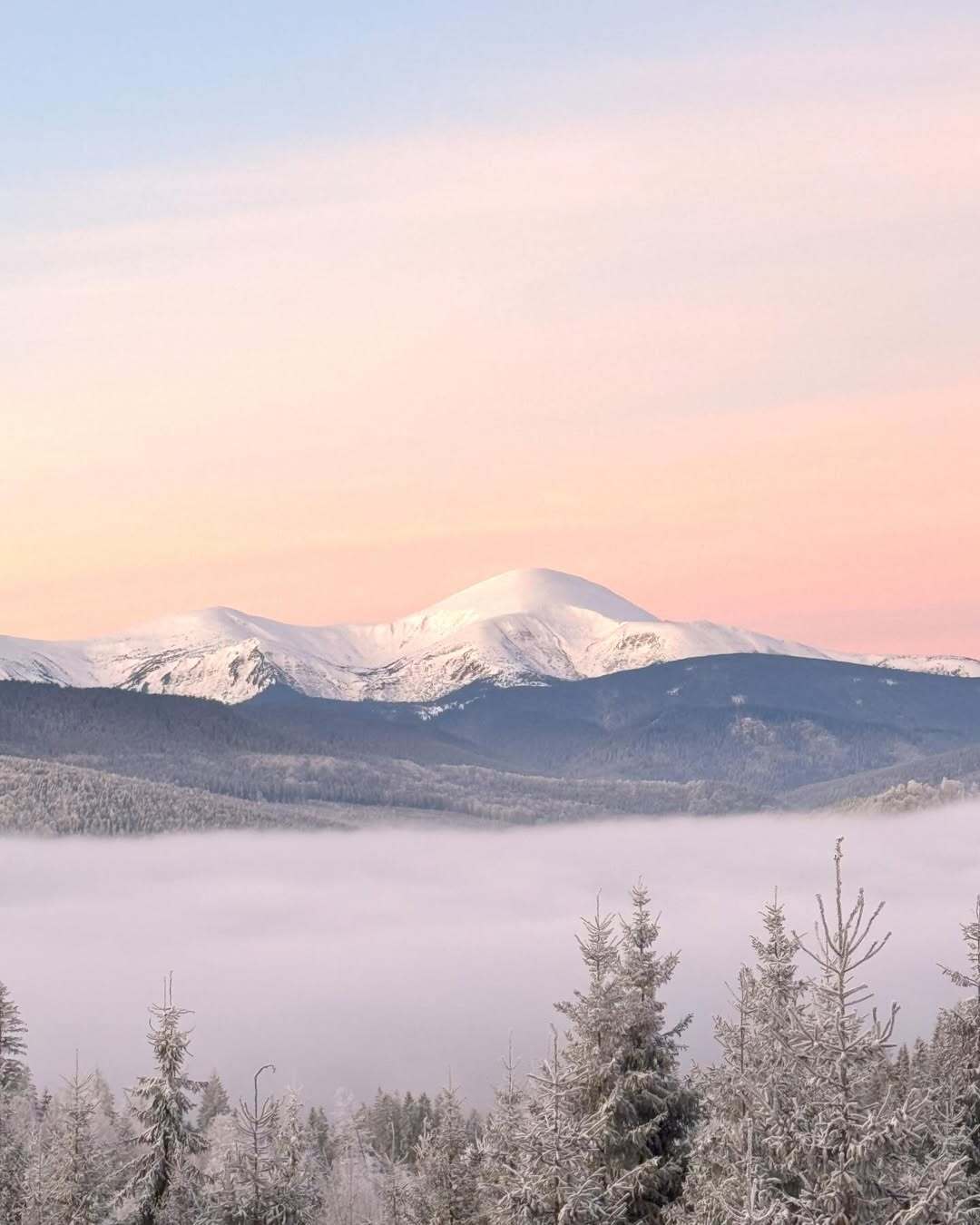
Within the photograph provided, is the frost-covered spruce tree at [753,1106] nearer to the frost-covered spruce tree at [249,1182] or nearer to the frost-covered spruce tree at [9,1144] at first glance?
the frost-covered spruce tree at [249,1182]

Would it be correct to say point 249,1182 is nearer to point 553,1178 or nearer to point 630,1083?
point 630,1083

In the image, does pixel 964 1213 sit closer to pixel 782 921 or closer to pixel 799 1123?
pixel 799 1123

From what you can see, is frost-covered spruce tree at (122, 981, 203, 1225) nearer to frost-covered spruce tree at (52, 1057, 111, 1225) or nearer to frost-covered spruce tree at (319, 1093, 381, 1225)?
frost-covered spruce tree at (52, 1057, 111, 1225)

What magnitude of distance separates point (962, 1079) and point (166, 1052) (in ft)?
69.5

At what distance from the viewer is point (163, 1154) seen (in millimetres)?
43281

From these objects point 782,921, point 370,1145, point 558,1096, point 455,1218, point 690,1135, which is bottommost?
point 370,1145

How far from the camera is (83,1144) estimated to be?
46.8m

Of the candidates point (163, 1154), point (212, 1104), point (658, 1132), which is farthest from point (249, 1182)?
point (212, 1104)

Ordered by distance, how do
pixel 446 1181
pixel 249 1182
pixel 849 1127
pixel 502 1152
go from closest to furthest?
pixel 849 1127 < pixel 502 1152 < pixel 249 1182 < pixel 446 1181

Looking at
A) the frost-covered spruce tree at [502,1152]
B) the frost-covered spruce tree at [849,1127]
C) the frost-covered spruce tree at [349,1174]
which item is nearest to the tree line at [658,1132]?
the frost-covered spruce tree at [849,1127]

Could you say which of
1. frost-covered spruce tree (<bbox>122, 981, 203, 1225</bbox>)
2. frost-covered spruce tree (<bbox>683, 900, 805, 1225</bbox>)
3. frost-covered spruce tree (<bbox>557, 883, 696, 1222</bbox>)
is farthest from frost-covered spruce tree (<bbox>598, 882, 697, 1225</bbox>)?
frost-covered spruce tree (<bbox>122, 981, 203, 1225</bbox>)

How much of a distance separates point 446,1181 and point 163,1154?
12000 mm

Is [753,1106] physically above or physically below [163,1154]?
above

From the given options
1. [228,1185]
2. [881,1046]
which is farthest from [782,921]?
[881,1046]
